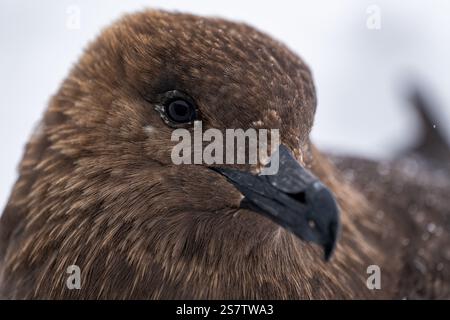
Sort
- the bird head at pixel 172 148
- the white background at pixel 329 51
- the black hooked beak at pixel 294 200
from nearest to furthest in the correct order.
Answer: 1. the black hooked beak at pixel 294 200
2. the bird head at pixel 172 148
3. the white background at pixel 329 51

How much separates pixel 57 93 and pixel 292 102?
1.07 meters

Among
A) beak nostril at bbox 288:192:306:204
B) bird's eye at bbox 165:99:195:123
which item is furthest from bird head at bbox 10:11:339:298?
beak nostril at bbox 288:192:306:204

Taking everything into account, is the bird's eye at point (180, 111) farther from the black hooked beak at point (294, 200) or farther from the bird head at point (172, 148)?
the black hooked beak at point (294, 200)

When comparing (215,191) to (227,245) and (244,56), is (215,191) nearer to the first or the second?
(227,245)

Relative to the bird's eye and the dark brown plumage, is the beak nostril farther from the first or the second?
the bird's eye

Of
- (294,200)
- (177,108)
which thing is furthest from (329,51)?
(294,200)

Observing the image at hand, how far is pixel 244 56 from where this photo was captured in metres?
2.90

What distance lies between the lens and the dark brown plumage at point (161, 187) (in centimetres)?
287

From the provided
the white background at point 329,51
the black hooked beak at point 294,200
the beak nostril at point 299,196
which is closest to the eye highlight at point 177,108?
the black hooked beak at point 294,200

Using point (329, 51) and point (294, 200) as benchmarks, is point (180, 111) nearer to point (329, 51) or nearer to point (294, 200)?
point (294, 200)

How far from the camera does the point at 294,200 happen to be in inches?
104

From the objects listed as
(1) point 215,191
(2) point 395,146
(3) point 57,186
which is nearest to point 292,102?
(1) point 215,191

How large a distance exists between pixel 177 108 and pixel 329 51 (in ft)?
17.2

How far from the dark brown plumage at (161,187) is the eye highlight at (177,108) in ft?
0.09
